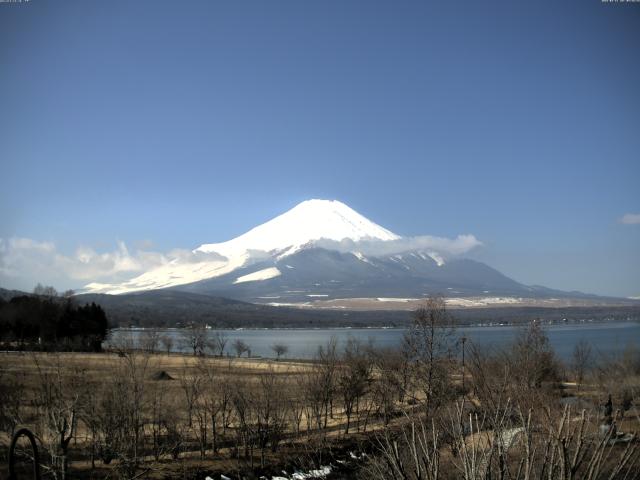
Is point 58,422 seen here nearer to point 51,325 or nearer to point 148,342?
point 148,342

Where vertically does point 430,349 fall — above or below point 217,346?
above

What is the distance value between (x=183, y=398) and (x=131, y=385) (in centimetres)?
1493

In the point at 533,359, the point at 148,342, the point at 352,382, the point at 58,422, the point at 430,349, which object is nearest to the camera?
the point at 58,422

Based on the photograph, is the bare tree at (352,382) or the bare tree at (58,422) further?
the bare tree at (352,382)

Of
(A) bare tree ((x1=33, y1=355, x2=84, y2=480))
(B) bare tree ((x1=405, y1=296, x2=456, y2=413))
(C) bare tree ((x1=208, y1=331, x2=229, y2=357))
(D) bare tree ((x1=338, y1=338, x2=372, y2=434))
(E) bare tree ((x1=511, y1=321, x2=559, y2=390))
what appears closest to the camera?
(A) bare tree ((x1=33, y1=355, x2=84, y2=480))

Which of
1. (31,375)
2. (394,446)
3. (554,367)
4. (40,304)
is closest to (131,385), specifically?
(394,446)

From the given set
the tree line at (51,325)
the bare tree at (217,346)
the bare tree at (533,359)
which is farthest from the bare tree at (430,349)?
the bare tree at (217,346)

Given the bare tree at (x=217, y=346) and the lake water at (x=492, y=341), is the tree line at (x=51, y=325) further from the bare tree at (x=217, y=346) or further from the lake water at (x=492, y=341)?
the bare tree at (x=217, y=346)

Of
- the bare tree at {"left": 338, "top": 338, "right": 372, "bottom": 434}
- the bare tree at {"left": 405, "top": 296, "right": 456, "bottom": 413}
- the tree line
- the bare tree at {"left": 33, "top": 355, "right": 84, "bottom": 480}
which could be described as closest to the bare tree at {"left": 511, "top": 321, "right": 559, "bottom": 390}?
the bare tree at {"left": 405, "top": 296, "right": 456, "bottom": 413}

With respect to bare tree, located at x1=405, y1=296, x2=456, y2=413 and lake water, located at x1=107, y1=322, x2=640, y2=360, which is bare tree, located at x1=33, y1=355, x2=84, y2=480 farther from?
lake water, located at x1=107, y1=322, x2=640, y2=360

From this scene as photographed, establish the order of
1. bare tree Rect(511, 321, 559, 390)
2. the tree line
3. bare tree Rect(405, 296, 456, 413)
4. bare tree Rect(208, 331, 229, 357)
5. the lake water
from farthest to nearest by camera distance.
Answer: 1. bare tree Rect(208, 331, 229, 357)
2. the lake water
3. the tree line
4. bare tree Rect(511, 321, 559, 390)
5. bare tree Rect(405, 296, 456, 413)

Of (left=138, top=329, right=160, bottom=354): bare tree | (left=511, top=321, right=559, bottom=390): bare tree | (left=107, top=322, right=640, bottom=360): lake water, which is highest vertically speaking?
(left=511, top=321, right=559, bottom=390): bare tree

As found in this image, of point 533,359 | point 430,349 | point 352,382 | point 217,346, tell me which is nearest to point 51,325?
point 217,346

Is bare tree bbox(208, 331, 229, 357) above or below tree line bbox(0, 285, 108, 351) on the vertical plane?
below
